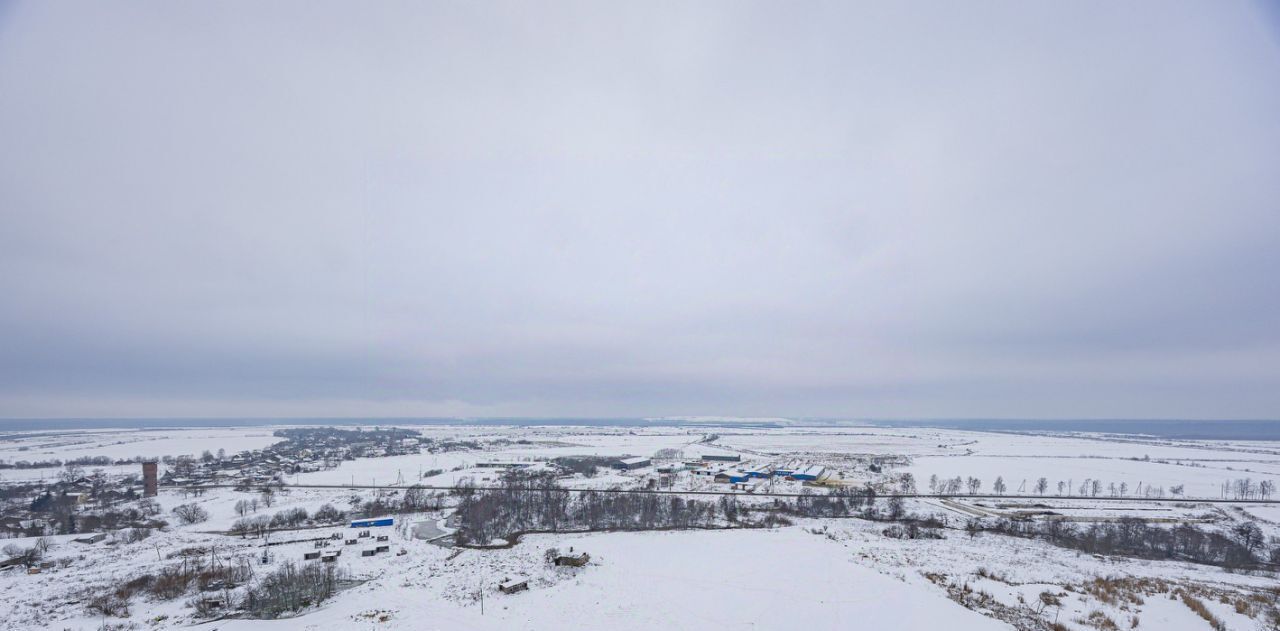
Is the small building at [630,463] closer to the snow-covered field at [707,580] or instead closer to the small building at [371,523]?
the snow-covered field at [707,580]

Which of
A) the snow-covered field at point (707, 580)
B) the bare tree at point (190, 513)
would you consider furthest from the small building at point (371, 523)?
the bare tree at point (190, 513)

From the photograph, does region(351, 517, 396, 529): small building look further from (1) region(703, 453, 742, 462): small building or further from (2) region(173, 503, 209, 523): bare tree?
(1) region(703, 453, 742, 462): small building

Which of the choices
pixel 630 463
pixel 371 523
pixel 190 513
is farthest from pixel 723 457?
pixel 190 513

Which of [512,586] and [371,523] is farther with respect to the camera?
[371,523]

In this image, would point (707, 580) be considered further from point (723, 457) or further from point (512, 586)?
point (723, 457)

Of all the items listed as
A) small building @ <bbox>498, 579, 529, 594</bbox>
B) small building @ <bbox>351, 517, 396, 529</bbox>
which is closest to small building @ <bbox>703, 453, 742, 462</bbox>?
small building @ <bbox>351, 517, 396, 529</bbox>
